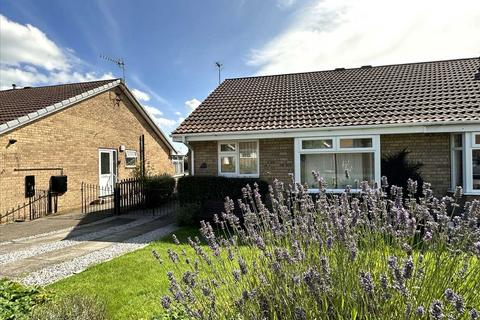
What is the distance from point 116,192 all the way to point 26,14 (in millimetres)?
7401

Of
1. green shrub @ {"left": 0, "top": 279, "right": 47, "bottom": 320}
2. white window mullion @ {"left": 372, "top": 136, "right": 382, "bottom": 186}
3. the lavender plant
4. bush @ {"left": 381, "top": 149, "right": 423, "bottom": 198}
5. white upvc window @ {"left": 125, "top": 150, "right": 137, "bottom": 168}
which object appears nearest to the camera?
the lavender plant

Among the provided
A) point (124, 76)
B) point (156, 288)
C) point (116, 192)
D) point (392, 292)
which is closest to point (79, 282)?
point (156, 288)

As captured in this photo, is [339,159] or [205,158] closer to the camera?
[339,159]

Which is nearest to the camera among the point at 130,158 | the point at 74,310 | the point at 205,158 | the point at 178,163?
the point at 74,310

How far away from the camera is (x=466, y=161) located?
8719 mm

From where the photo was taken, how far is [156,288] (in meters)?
4.87

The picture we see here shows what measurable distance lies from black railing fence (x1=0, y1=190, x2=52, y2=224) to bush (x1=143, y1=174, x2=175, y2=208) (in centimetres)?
376

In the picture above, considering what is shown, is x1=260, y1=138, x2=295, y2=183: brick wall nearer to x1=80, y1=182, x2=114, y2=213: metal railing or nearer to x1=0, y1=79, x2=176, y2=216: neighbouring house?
x1=0, y1=79, x2=176, y2=216: neighbouring house

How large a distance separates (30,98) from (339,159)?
15058 mm

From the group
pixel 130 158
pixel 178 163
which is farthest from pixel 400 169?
pixel 178 163

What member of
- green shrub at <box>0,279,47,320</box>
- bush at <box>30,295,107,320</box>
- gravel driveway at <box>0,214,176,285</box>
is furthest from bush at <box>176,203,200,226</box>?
bush at <box>30,295,107,320</box>

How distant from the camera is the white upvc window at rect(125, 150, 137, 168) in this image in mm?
17734

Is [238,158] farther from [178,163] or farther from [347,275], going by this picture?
[178,163]

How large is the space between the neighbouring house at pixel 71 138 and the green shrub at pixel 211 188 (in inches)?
236
